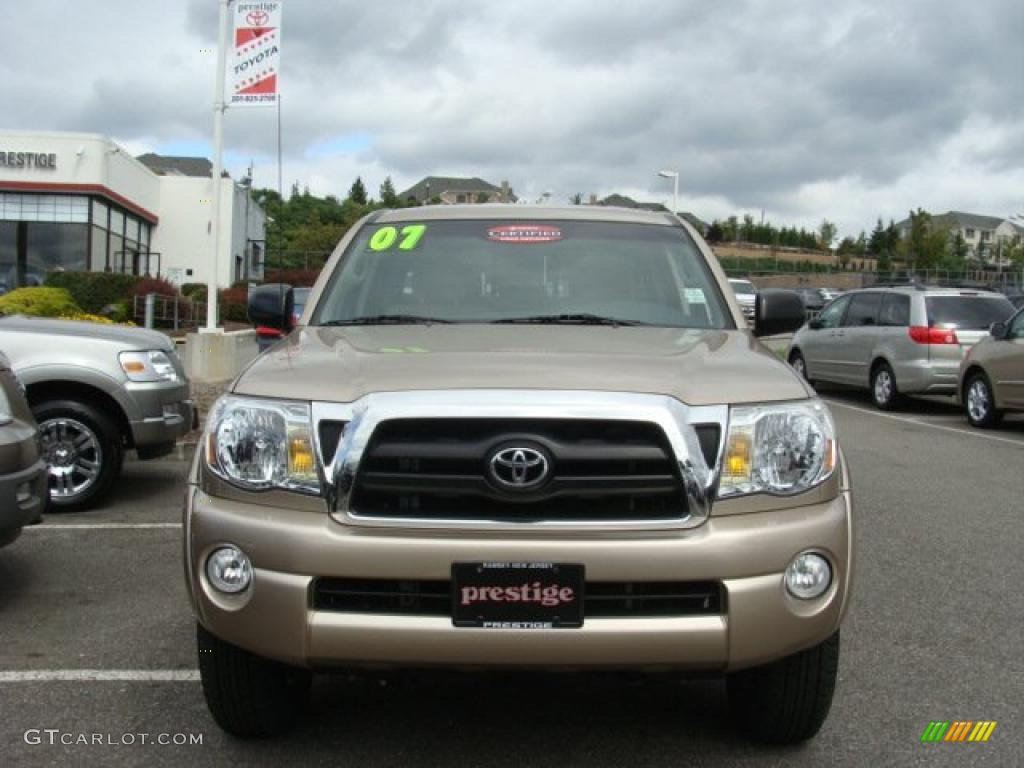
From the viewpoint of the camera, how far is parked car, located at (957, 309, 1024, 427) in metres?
Answer: 12.0

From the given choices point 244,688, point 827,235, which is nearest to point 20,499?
point 244,688

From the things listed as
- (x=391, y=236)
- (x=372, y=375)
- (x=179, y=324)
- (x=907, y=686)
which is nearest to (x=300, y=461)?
(x=372, y=375)

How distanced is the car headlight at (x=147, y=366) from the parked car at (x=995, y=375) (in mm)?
9190

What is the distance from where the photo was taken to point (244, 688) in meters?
3.21

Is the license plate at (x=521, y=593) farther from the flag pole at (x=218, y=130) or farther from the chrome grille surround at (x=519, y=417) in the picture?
the flag pole at (x=218, y=130)

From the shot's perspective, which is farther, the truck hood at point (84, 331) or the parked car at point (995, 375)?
the parked car at point (995, 375)

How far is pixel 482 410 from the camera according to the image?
9.32 feet

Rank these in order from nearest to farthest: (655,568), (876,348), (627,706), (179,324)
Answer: (655,568) → (627,706) → (876,348) → (179,324)

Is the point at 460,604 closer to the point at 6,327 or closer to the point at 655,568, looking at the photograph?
the point at 655,568

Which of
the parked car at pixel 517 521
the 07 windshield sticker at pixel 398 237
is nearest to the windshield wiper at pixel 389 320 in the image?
the 07 windshield sticker at pixel 398 237

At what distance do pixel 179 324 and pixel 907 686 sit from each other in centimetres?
2484

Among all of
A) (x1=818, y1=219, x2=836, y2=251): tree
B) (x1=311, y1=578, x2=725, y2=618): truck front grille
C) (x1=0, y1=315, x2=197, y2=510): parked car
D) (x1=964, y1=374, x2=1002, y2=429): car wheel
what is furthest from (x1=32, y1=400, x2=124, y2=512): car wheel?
(x1=818, y1=219, x2=836, y2=251): tree

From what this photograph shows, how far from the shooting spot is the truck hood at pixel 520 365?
9.71 ft

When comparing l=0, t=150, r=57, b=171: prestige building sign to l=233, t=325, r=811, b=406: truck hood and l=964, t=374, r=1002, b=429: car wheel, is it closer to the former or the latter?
l=964, t=374, r=1002, b=429: car wheel
